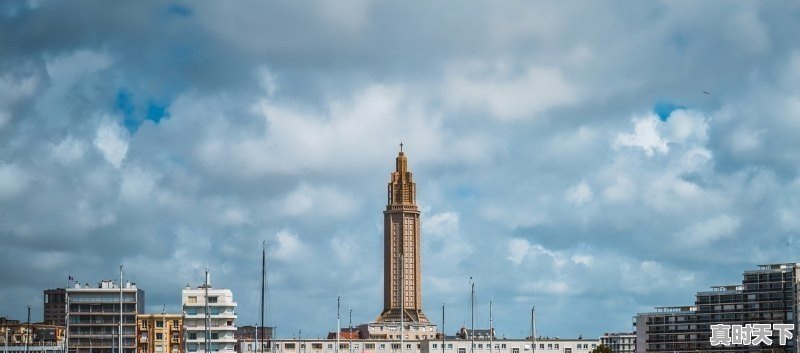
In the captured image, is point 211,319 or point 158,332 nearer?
point 211,319

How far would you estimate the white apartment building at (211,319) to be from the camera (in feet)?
589

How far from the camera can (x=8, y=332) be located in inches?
7771

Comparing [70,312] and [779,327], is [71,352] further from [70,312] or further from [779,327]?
[779,327]

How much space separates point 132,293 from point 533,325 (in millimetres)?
54861

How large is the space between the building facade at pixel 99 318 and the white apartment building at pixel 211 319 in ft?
31.7

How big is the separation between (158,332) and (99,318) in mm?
9373

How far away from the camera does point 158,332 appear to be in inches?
7534

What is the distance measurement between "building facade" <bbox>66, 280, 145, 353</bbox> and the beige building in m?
3.45

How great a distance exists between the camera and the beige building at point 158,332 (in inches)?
7490

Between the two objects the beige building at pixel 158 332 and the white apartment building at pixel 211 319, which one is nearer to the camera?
the white apartment building at pixel 211 319

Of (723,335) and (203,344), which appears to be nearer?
(723,335)

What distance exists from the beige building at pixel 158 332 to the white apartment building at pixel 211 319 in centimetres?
865

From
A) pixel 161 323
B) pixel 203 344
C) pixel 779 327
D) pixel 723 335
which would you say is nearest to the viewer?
pixel 723 335

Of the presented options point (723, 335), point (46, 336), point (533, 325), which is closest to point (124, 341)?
point (46, 336)
